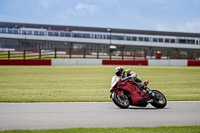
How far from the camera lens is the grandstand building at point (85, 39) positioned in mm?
66250

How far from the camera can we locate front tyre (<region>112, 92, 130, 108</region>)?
8.68 m

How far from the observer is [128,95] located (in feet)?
28.9

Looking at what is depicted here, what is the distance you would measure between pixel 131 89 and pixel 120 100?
45 cm

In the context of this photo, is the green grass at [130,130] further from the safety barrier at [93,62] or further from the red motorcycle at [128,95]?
the safety barrier at [93,62]

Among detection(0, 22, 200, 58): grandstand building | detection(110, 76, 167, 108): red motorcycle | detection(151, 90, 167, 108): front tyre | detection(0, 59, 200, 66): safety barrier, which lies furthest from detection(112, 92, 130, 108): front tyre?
detection(0, 22, 200, 58): grandstand building

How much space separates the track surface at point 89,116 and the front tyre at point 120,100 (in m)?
0.17

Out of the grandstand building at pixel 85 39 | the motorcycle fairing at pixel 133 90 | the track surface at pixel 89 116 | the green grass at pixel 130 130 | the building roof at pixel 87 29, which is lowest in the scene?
the track surface at pixel 89 116

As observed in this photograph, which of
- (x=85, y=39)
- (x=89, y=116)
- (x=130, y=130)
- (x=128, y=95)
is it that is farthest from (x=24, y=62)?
(x=85, y=39)

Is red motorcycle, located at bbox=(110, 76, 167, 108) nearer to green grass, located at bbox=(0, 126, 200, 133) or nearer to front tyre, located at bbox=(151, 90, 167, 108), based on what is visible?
front tyre, located at bbox=(151, 90, 167, 108)

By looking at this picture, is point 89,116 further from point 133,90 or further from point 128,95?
point 133,90

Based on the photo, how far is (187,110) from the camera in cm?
865

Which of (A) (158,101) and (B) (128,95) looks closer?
(B) (128,95)

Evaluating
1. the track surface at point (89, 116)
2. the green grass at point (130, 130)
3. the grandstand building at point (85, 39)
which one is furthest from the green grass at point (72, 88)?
the grandstand building at point (85, 39)

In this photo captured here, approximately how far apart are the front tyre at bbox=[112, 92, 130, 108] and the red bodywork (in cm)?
13
